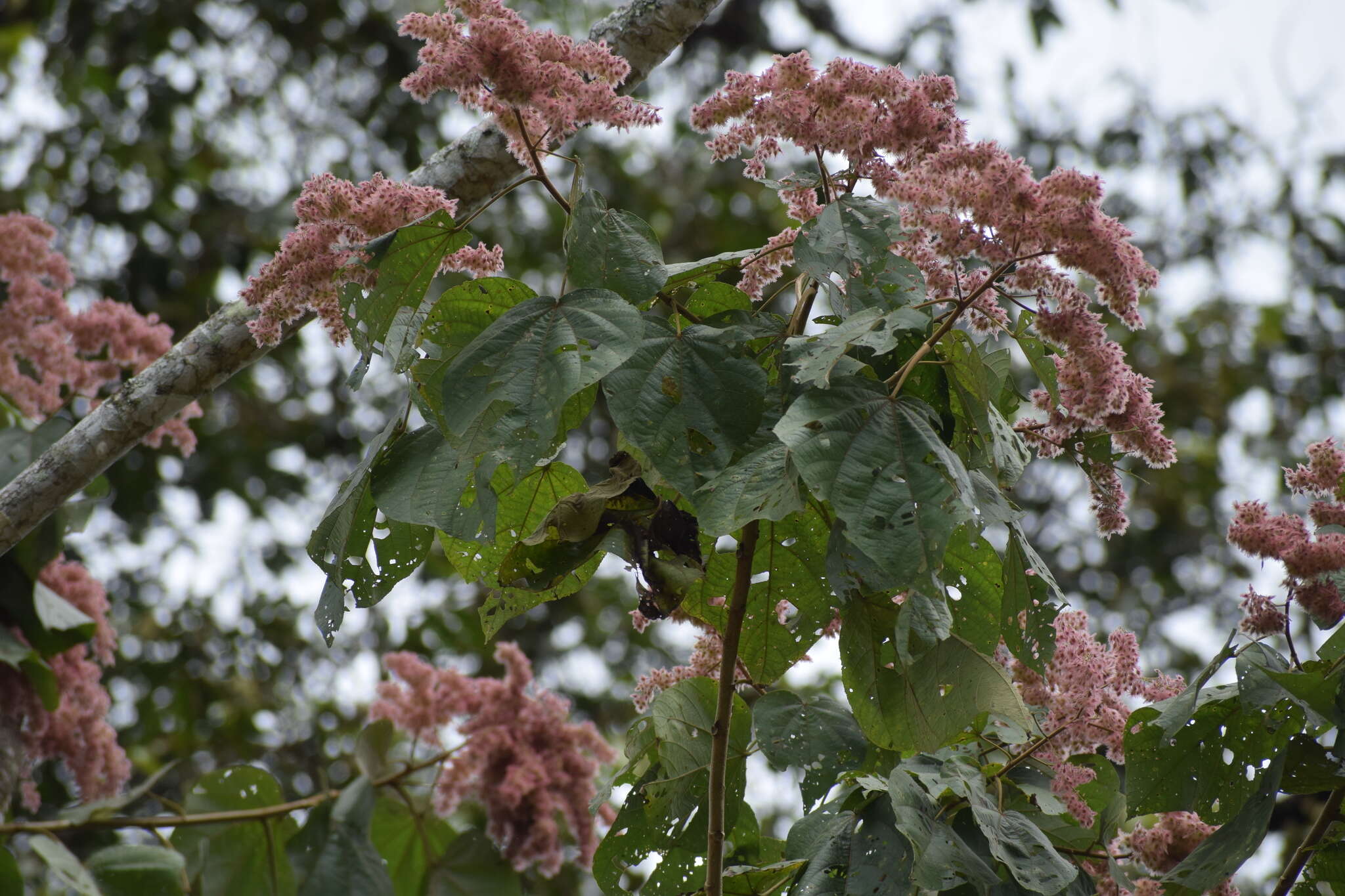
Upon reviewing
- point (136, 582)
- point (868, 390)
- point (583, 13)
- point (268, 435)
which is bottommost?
point (868, 390)

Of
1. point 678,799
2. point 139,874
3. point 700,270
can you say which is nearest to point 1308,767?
point 678,799

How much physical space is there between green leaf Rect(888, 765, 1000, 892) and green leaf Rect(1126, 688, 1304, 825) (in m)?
0.28

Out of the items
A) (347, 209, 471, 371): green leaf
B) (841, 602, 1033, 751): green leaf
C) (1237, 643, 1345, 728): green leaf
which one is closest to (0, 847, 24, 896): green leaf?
(347, 209, 471, 371): green leaf

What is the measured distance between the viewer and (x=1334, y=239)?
23.2ft

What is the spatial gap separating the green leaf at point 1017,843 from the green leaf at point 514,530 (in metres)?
0.53

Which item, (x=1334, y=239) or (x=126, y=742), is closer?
(x=126, y=742)

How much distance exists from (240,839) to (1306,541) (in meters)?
1.86

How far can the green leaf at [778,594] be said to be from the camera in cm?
154

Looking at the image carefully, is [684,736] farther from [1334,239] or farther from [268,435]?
[1334,239]

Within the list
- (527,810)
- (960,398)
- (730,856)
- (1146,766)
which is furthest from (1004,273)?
(527,810)

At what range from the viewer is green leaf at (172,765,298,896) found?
2221 mm

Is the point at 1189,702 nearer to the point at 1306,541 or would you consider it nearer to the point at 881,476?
the point at 1306,541

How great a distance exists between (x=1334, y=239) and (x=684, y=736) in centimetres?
687

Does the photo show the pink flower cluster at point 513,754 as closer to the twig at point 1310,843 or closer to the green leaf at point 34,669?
the green leaf at point 34,669
